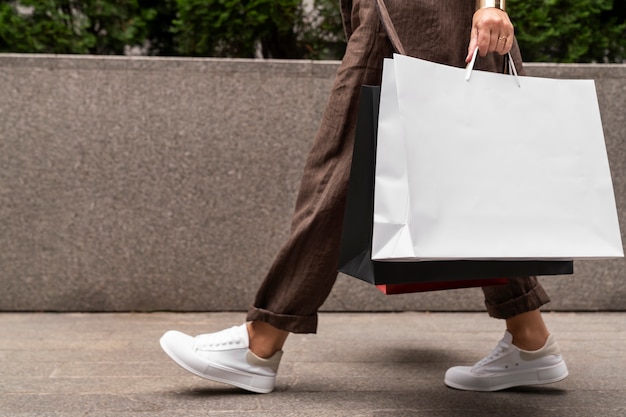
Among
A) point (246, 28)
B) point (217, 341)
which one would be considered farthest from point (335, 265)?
point (246, 28)

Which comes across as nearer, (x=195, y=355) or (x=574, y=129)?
(x=574, y=129)

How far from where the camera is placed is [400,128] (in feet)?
6.07

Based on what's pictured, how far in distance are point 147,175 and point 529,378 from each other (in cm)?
197

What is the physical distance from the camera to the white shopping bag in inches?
70.9

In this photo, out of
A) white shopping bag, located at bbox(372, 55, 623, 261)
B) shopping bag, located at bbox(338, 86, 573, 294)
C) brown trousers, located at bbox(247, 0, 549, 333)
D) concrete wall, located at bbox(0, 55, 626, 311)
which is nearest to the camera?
white shopping bag, located at bbox(372, 55, 623, 261)

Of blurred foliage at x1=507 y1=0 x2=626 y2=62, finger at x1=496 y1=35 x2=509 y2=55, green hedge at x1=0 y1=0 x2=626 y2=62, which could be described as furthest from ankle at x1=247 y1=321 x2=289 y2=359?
blurred foliage at x1=507 y1=0 x2=626 y2=62

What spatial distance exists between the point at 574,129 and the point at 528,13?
2.38 metres

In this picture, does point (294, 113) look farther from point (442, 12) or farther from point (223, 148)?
point (442, 12)

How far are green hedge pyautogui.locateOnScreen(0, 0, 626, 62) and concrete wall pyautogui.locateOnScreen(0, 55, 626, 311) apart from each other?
452 mm

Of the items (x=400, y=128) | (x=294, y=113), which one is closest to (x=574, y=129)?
(x=400, y=128)

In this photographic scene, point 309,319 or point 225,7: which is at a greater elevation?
point 225,7

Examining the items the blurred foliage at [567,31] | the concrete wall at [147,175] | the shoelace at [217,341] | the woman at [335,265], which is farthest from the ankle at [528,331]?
the blurred foliage at [567,31]

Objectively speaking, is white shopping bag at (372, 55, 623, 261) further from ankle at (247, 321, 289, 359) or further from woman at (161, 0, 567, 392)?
ankle at (247, 321, 289, 359)

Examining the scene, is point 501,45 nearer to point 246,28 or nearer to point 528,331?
point 528,331
